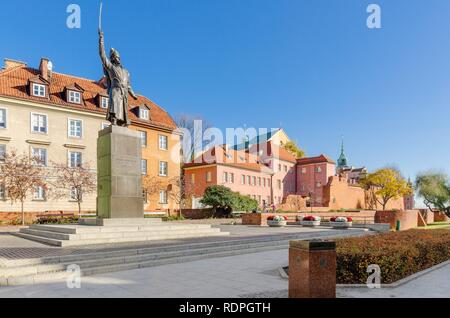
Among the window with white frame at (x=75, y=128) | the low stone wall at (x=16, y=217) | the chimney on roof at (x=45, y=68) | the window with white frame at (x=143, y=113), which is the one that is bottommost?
the low stone wall at (x=16, y=217)

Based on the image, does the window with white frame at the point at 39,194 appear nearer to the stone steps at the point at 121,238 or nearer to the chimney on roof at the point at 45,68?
the chimney on roof at the point at 45,68

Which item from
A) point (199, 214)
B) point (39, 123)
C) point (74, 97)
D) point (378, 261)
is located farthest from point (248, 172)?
point (378, 261)

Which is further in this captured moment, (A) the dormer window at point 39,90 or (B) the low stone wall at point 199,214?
(B) the low stone wall at point 199,214

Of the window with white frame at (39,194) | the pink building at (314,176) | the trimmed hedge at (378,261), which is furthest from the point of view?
the pink building at (314,176)

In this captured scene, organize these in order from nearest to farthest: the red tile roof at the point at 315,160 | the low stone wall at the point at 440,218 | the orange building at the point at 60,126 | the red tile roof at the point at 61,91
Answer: the orange building at the point at 60,126, the red tile roof at the point at 61,91, the low stone wall at the point at 440,218, the red tile roof at the point at 315,160

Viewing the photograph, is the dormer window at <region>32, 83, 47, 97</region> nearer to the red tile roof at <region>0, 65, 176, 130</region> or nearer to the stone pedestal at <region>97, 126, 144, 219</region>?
the red tile roof at <region>0, 65, 176, 130</region>

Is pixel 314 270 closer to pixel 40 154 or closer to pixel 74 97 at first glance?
pixel 40 154

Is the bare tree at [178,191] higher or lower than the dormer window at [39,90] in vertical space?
lower

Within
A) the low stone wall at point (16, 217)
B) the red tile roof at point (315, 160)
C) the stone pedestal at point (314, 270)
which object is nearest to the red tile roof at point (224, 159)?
the red tile roof at point (315, 160)

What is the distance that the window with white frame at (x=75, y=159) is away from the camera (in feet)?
110

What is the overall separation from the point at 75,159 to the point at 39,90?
7.10 meters

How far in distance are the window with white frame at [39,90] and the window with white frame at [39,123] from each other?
1.99 m
